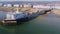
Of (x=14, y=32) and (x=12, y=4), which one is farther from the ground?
(x=12, y=4)

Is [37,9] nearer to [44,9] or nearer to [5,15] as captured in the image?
[44,9]

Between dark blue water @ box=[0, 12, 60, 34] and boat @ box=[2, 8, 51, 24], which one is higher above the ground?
boat @ box=[2, 8, 51, 24]

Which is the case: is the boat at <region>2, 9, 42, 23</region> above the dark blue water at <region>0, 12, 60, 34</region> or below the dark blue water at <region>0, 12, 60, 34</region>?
above

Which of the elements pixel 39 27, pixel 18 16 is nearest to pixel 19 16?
pixel 18 16

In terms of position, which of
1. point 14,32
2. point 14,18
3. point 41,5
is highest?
point 41,5

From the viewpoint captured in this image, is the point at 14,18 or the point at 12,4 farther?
the point at 12,4

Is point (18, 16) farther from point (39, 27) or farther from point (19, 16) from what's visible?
point (39, 27)

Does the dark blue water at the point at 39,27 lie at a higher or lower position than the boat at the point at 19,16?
lower

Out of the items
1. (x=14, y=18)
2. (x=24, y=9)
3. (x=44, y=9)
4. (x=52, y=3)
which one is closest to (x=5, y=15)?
(x=14, y=18)
